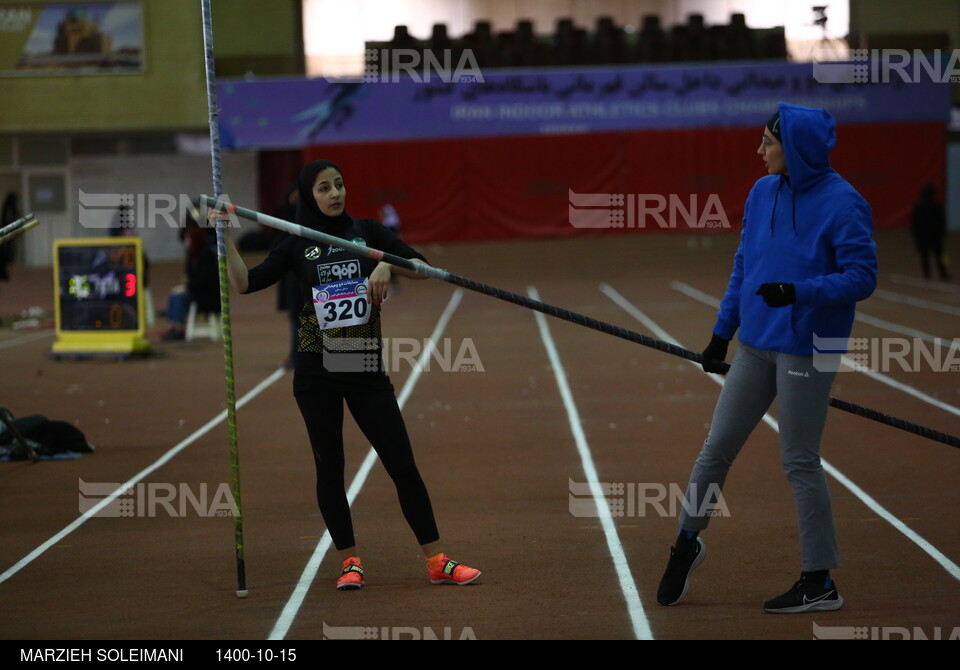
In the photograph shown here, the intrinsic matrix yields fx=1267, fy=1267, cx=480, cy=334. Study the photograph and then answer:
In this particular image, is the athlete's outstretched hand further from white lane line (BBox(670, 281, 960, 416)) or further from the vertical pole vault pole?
white lane line (BBox(670, 281, 960, 416))

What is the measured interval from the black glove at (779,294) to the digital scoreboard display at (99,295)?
12371 millimetres

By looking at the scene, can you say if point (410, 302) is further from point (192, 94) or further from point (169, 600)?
point (169, 600)

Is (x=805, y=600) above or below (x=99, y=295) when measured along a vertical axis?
above

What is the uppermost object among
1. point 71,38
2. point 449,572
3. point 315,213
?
point 71,38

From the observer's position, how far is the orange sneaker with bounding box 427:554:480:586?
5676 millimetres

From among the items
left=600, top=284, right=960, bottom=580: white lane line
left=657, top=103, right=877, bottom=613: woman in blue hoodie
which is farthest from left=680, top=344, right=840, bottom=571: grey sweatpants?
left=600, top=284, right=960, bottom=580: white lane line

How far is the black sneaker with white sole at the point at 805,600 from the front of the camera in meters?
5.09

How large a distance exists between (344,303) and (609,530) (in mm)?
2121

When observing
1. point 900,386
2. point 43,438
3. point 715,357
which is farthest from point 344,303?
point 900,386

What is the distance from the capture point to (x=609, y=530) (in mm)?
6781

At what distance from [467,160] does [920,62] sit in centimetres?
1205

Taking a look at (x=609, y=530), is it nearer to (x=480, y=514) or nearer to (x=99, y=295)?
(x=480, y=514)

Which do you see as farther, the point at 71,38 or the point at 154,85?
the point at 154,85

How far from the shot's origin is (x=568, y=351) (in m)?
15.8
